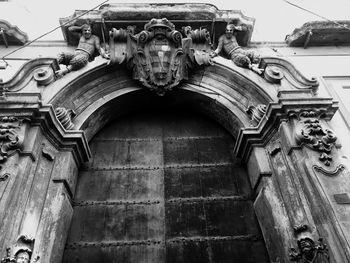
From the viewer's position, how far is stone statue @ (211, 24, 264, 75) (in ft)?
14.7

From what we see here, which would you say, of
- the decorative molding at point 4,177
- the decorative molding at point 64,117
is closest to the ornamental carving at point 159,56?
the decorative molding at point 64,117

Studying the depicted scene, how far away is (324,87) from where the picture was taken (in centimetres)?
461

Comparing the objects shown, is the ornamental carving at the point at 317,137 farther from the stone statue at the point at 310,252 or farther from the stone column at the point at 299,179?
the stone statue at the point at 310,252

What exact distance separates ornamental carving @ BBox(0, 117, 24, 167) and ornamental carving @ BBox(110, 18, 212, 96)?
1545 mm

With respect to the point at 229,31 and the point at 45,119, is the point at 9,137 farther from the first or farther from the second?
the point at 229,31

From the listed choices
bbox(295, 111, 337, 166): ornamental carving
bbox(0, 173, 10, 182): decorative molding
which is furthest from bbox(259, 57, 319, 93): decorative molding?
bbox(0, 173, 10, 182): decorative molding

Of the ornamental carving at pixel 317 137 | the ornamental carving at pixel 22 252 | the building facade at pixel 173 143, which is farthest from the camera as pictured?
the ornamental carving at pixel 317 137

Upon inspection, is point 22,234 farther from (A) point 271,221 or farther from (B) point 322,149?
(B) point 322,149

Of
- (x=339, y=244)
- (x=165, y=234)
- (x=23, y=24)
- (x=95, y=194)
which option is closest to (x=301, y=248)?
(x=339, y=244)

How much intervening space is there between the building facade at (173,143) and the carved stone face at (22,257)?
0.02 meters

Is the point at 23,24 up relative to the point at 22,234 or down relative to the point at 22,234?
up

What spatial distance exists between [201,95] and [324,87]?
1675 mm

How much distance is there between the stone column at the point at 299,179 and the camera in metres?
2.93

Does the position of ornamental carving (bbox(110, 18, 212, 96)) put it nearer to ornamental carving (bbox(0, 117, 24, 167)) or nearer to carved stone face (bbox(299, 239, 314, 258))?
ornamental carving (bbox(0, 117, 24, 167))
